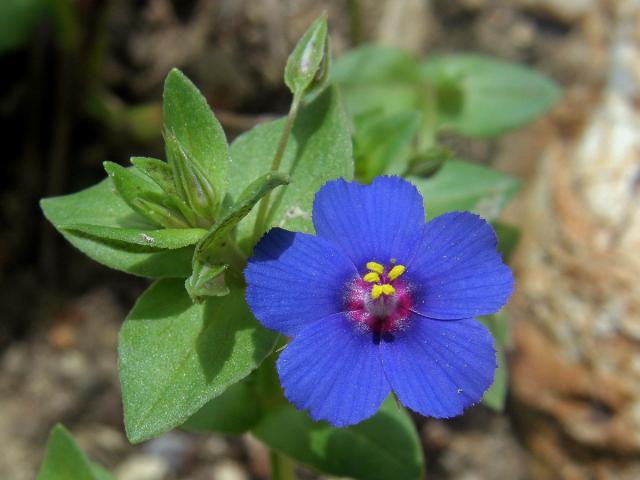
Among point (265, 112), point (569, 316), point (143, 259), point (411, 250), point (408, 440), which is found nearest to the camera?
point (411, 250)

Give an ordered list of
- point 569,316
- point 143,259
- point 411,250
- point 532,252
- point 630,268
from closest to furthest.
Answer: point 411,250 → point 143,259 → point 630,268 → point 569,316 → point 532,252

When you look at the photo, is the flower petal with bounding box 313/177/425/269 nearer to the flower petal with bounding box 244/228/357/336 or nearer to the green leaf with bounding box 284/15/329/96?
the flower petal with bounding box 244/228/357/336

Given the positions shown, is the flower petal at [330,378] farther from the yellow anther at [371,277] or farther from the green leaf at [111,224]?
the green leaf at [111,224]

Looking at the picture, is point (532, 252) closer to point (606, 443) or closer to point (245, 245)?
point (606, 443)

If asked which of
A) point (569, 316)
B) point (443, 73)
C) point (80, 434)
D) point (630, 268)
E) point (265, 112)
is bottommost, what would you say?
point (80, 434)

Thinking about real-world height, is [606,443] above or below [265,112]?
below

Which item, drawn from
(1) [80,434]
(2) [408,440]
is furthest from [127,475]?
(2) [408,440]
